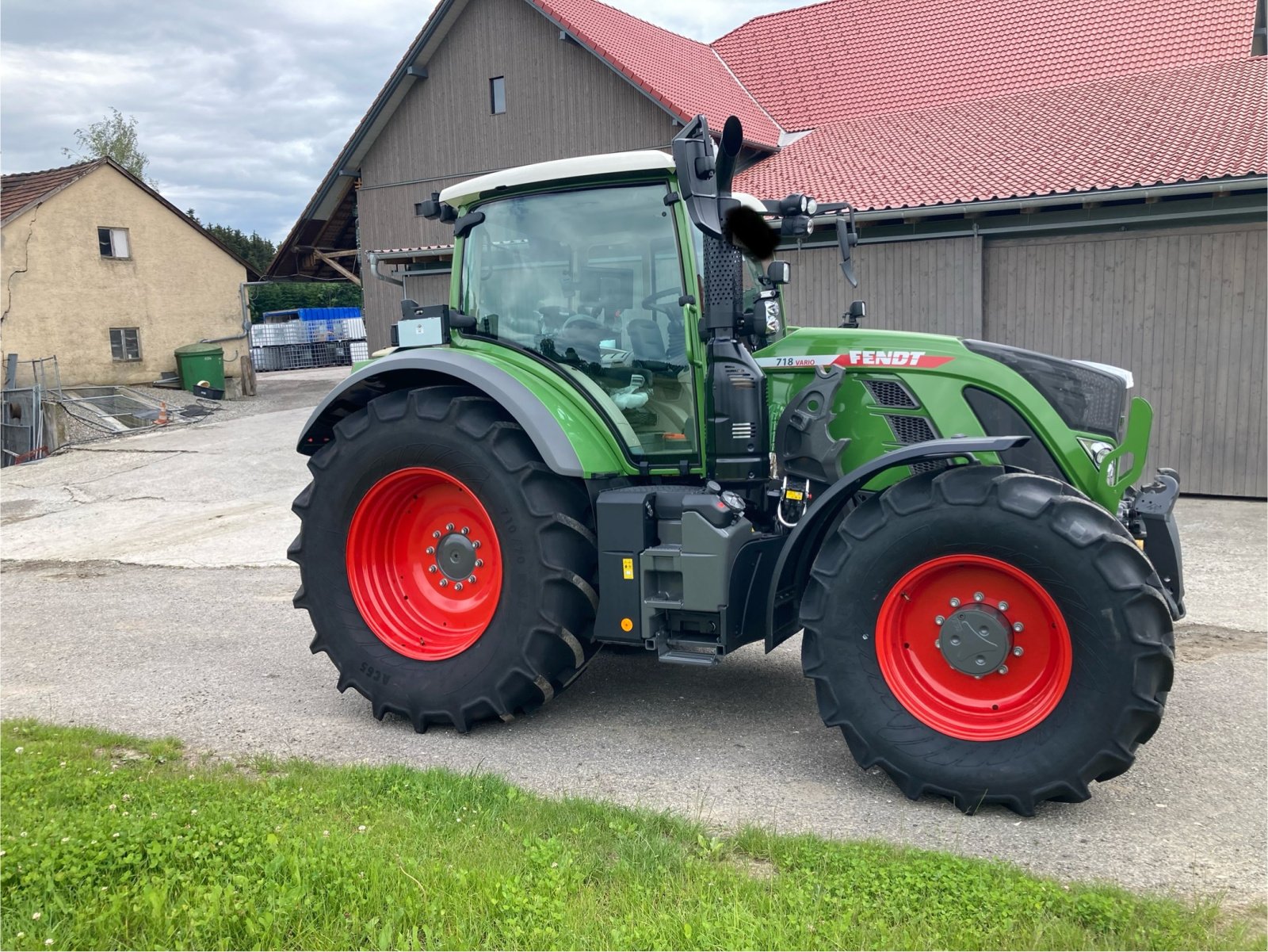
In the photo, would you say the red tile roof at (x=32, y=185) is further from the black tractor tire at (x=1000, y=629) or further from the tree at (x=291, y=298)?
the tree at (x=291, y=298)

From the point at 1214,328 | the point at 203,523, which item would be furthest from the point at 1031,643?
the point at 203,523

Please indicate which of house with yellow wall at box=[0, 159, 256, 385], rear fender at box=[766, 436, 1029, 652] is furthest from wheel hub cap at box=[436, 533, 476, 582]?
→ house with yellow wall at box=[0, 159, 256, 385]

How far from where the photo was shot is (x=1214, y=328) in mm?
10617

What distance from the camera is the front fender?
15.1ft

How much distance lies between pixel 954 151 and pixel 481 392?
10.2 m

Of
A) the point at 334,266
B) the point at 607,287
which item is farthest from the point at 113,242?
the point at 607,287

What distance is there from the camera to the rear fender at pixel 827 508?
393 centimetres

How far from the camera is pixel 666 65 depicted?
698 inches

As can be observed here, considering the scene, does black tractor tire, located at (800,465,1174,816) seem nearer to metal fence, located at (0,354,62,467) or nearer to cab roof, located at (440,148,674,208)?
cab roof, located at (440,148,674,208)

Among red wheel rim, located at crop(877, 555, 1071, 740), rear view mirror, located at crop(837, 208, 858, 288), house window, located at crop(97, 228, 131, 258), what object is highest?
house window, located at crop(97, 228, 131, 258)

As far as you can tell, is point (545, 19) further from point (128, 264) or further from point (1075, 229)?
point (128, 264)

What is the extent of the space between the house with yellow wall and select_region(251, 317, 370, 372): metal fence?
9.55 m

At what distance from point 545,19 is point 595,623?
14770 millimetres

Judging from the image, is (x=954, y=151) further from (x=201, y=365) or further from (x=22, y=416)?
(x=201, y=365)
